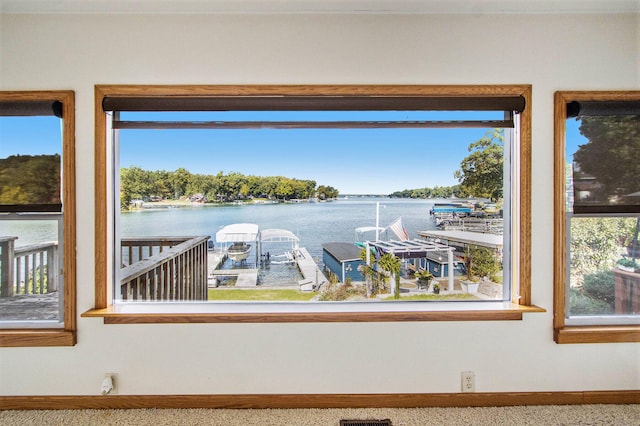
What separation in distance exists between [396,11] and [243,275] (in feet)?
6.56

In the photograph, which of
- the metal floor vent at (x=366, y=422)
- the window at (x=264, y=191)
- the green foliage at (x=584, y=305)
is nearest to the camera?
the metal floor vent at (x=366, y=422)

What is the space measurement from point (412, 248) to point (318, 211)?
71 cm

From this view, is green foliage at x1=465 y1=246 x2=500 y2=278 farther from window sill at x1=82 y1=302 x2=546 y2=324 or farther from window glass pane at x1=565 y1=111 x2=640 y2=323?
window glass pane at x1=565 y1=111 x2=640 y2=323

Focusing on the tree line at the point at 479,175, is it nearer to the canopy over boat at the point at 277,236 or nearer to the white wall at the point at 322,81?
the white wall at the point at 322,81

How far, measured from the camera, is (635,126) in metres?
1.83

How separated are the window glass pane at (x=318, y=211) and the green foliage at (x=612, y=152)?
1.56 feet

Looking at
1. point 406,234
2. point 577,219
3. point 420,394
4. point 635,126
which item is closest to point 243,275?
point 406,234

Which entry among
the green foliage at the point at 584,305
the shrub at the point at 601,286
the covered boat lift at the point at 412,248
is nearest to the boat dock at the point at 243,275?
the covered boat lift at the point at 412,248

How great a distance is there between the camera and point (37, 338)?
69.2 inches

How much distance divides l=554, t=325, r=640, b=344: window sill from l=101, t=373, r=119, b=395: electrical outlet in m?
2.83

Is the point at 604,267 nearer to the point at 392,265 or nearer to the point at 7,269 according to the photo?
the point at 392,265

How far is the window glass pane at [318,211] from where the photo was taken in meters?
1.92

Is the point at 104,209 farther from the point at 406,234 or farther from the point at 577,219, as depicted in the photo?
the point at 577,219

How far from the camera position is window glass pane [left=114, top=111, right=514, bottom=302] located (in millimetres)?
1923
